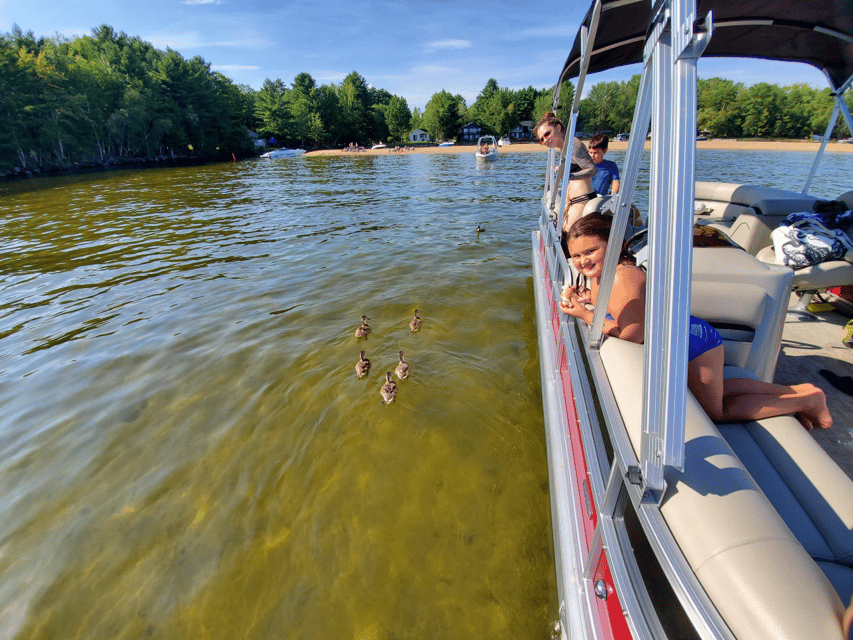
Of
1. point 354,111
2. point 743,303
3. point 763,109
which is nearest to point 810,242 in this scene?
point 743,303

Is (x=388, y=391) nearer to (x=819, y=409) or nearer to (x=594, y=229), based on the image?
(x=594, y=229)

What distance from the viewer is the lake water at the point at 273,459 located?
9.82 feet

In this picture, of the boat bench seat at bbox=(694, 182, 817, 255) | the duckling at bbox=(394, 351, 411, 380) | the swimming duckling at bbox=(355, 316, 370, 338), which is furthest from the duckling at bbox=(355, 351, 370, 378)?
the boat bench seat at bbox=(694, 182, 817, 255)

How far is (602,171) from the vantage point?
21.5 ft

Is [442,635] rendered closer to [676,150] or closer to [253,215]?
[676,150]

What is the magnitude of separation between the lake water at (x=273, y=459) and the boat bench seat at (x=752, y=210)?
3465 mm

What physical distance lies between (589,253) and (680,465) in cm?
178

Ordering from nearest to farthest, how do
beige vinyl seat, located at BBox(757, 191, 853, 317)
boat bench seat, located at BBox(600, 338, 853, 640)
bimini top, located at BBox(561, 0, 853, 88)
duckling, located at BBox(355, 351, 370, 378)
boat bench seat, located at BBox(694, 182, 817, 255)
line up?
boat bench seat, located at BBox(600, 338, 853, 640), bimini top, located at BBox(561, 0, 853, 88), beige vinyl seat, located at BBox(757, 191, 853, 317), duckling, located at BBox(355, 351, 370, 378), boat bench seat, located at BBox(694, 182, 817, 255)

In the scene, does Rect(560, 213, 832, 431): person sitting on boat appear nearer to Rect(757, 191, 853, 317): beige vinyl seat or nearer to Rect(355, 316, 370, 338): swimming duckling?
Rect(757, 191, 853, 317): beige vinyl seat

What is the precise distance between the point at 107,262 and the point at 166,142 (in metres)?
70.5

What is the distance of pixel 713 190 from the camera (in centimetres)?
771

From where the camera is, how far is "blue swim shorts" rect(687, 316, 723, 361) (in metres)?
2.37

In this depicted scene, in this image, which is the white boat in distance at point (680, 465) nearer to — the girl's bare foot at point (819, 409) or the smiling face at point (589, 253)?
the girl's bare foot at point (819, 409)

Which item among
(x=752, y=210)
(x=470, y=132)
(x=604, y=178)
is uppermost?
(x=470, y=132)
